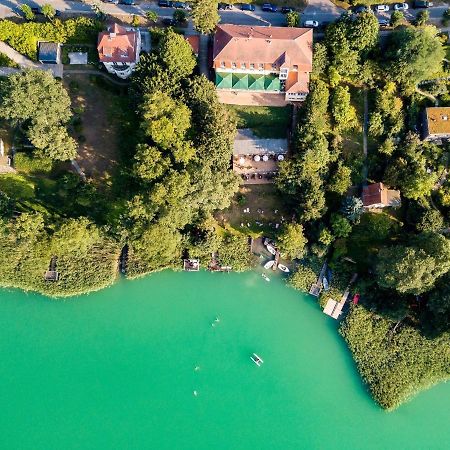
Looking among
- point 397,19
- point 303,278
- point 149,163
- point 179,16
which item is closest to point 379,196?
point 303,278

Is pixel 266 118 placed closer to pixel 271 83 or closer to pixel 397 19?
pixel 271 83

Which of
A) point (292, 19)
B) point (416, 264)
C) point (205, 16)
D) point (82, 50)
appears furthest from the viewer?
point (82, 50)

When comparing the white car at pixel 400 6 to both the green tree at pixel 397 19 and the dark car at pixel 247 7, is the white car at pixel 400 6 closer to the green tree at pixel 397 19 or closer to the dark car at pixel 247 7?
the green tree at pixel 397 19

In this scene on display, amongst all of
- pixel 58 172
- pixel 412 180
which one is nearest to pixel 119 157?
pixel 58 172

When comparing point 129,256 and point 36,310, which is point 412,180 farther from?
point 36,310

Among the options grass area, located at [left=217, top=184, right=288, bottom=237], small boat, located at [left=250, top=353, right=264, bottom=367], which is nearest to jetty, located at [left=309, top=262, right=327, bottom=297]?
grass area, located at [left=217, top=184, right=288, bottom=237]

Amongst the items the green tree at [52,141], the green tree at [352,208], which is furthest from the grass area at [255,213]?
the green tree at [52,141]
